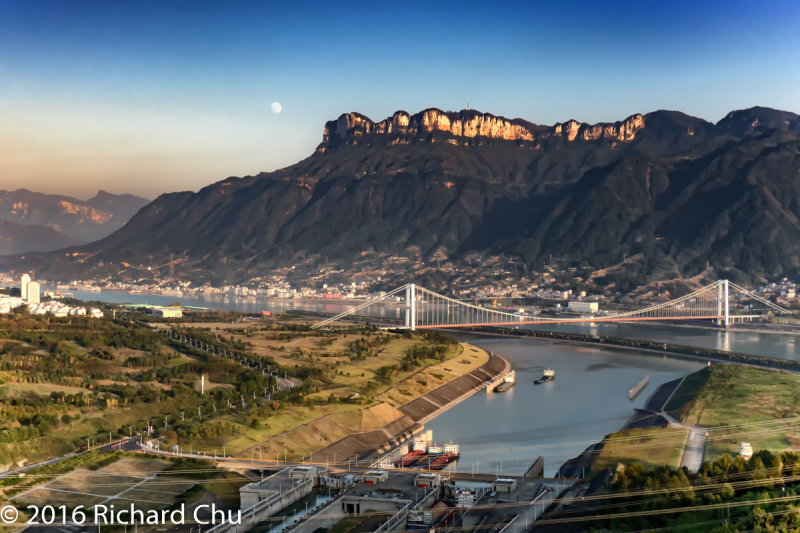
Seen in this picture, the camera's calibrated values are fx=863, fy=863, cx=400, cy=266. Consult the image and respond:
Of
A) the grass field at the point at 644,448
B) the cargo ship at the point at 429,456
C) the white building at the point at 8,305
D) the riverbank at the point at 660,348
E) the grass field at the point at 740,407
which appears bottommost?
the cargo ship at the point at 429,456

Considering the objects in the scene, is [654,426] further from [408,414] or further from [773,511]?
[773,511]

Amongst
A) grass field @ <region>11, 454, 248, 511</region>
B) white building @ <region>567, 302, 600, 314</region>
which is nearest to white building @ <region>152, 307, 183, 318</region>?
white building @ <region>567, 302, 600, 314</region>

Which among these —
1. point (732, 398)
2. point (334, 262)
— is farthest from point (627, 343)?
point (334, 262)

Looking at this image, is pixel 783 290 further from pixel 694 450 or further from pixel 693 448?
pixel 694 450

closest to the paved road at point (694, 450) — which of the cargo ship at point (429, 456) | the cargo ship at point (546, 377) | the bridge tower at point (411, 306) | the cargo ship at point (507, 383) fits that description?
the cargo ship at point (429, 456)

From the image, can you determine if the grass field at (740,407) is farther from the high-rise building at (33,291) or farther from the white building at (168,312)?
the high-rise building at (33,291)

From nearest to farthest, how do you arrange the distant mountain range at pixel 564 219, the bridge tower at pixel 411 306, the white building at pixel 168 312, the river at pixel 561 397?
the river at pixel 561 397 < the bridge tower at pixel 411 306 < the white building at pixel 168 312 < the distant mountain range at pixel 564 219

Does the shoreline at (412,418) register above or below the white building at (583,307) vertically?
below
